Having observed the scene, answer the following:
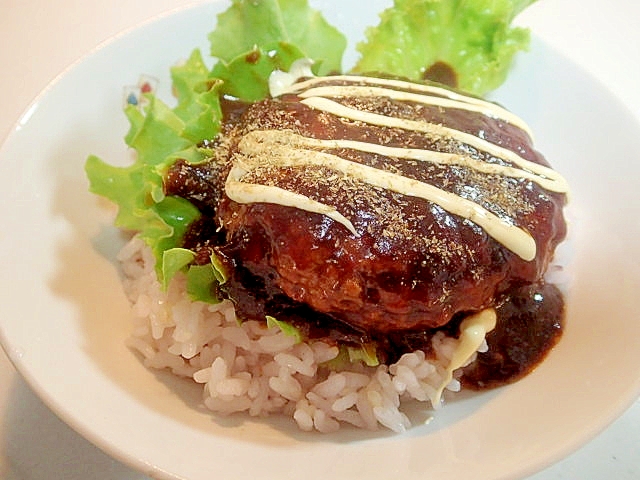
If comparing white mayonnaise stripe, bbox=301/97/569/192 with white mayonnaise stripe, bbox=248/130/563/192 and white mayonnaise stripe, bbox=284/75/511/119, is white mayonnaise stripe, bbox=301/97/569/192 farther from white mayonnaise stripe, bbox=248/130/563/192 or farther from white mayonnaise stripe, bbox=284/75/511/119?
white mayonnaise stripe, bbox=284/75/511/119

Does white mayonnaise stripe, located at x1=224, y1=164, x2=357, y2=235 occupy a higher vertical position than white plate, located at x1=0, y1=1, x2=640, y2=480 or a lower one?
higher

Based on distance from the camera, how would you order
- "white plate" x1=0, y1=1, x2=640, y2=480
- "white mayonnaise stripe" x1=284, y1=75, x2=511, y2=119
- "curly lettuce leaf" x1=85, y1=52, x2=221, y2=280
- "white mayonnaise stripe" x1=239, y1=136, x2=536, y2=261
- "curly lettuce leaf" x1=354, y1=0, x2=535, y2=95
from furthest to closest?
"curly lettuce leaf" x1=354, y1=0, x2=535, y2=95 → "white mayonnaise stripe" x1=284, y1=75, x2=511, y2=119 → "curly lettuce leaf" x1=85, y1=52, x2=221, y2=280 → "white mayonnaise stripe" x1=239, y1=136, x2=536, y2=261 → "white plate" x1=0, y1=1, x2=640, y2=480

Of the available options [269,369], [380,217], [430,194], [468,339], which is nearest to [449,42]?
[430,194]

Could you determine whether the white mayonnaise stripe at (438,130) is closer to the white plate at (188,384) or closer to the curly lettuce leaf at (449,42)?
the white plate at (188,384)

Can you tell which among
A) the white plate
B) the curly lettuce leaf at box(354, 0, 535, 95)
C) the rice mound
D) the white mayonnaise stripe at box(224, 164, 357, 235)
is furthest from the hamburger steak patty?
the curly lettuce leaf at box(354, 0, 535, 95)

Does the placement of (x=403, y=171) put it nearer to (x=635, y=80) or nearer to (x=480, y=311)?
(x=480, y=311)
